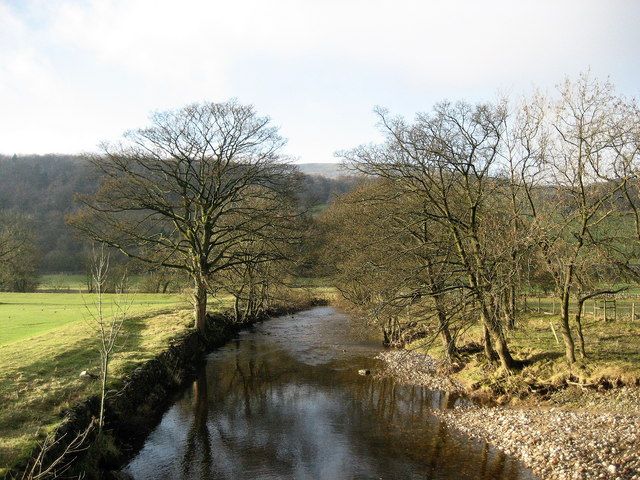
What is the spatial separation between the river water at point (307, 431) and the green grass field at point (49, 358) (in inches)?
104

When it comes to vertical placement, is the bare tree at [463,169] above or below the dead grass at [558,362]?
above

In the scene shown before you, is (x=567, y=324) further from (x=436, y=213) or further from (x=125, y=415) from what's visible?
(x=125, y=415)

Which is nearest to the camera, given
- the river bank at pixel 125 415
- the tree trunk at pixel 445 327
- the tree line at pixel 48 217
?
the river bank at pixel 125 415

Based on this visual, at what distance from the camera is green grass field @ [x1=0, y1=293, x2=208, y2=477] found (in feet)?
37.7

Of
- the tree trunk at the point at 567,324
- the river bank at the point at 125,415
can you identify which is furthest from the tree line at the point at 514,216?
the river bank at the point at 125,415

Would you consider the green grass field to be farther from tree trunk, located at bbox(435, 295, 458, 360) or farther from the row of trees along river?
tree trunk, located at bbox(435, 295, 458, 360)

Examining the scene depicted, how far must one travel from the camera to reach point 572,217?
54.6 ft

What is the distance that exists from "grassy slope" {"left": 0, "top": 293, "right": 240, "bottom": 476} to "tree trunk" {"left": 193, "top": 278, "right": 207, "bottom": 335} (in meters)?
1.02

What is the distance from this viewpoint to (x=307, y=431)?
15.8 metres

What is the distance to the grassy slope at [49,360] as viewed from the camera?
1147 centimetres

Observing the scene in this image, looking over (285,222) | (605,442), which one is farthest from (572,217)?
(285,222)

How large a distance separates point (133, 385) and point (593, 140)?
1810 centimetres

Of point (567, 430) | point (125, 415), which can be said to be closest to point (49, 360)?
point (125, 415)

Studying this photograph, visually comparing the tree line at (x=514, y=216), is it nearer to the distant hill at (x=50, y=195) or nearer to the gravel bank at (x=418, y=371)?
the gravel bank at (x=418, y=371)
